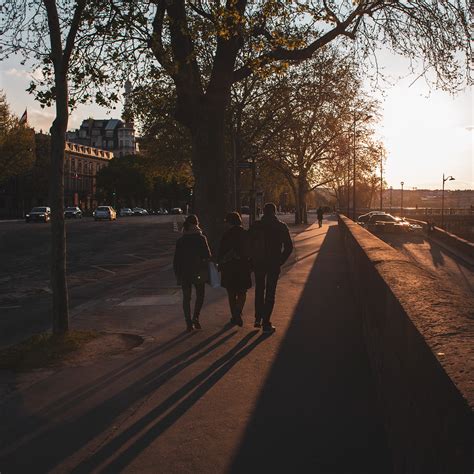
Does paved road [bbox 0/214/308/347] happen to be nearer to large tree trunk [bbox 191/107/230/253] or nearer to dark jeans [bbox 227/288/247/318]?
large tree trunk [bbox 191/107/230/253]

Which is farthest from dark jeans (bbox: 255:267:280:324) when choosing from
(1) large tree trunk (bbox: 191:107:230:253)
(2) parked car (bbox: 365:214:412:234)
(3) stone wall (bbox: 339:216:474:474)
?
(2) parked car (bbox: 365:214:412:234)

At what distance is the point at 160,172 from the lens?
143 ft

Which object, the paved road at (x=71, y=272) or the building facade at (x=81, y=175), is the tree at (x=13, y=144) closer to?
the paved road at (x=71, y=272)

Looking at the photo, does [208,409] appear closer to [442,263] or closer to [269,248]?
[269,248]

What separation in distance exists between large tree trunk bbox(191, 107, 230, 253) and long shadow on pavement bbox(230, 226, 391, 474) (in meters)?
8.06

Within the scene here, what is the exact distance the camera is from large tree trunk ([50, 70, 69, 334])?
8.28 m

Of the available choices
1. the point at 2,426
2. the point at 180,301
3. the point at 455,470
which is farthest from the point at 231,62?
the point at 455,470

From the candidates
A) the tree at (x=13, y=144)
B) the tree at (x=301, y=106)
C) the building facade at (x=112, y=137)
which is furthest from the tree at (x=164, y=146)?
the building facade at (x=112, y=137)

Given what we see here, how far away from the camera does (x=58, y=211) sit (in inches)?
327

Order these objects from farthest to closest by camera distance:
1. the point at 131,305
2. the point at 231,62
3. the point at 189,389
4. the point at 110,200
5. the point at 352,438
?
1. the point at 110,200
2. the point at 231,62
3. the point at 131,305
4. the point at 189,389
5. the point at 352,438

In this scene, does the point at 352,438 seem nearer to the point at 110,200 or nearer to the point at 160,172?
the point at 160,172

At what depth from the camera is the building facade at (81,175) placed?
10962 cm

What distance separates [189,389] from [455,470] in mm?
3906

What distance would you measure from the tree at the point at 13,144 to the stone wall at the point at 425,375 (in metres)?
63.5
